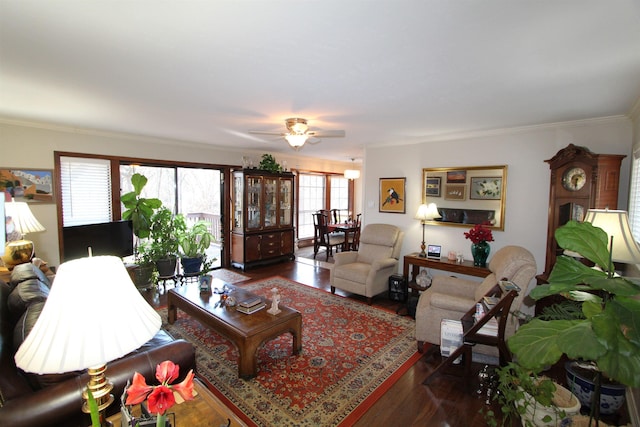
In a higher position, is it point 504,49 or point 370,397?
point 504,49

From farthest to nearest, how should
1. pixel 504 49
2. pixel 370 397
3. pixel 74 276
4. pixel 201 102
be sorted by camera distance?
pixel 201 102, pixel 370 397, pixel 504 49, pixel 74 276

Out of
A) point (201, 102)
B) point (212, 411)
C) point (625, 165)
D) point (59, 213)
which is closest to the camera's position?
point (212, 411)

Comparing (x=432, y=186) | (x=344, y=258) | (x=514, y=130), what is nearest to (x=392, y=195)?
(x=432, y=186)

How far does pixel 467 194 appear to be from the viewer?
4309 millimetres

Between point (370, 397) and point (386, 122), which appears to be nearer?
point (370, 397)

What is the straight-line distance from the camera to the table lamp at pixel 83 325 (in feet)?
2.84

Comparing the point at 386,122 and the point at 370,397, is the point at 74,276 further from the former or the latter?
the point at 386,122

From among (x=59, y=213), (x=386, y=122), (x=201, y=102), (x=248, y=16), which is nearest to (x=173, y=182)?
(x=59, y=213)

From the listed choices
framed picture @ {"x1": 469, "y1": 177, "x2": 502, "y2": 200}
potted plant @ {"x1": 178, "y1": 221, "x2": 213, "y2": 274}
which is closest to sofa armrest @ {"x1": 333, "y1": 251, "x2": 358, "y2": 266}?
framed picture @ {"x1": 469, "y1": 177, "x2": 502, "y2": 200}

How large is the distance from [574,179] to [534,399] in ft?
8.72

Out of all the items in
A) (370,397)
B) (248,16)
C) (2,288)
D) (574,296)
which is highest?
(248,16)

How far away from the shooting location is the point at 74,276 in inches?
35.7

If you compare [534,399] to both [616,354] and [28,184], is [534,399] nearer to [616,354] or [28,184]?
[616,354]

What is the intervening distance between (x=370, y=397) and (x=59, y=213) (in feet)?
15.1
